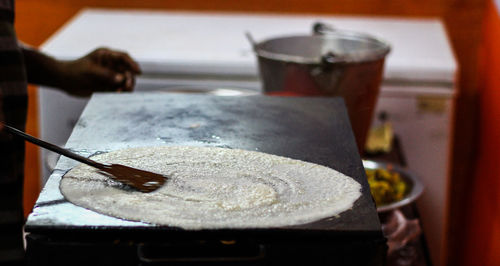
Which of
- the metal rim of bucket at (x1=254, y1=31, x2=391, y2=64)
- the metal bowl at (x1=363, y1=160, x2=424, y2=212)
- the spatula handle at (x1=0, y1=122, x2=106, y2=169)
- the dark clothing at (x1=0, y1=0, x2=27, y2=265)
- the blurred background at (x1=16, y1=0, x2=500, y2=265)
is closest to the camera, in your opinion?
the spatula handle at (x1=0, y1=122, x2=106, y2=169)

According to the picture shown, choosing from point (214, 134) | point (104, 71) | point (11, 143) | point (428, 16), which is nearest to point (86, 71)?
Result: point (104, 71)

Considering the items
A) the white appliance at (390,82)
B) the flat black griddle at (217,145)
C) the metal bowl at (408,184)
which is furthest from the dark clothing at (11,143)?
the metal bowl at (408,184)

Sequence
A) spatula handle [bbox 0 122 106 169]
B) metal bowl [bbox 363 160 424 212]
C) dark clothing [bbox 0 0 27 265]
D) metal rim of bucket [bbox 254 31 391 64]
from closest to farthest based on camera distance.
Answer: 1. spatula handle [bbox 0 122 106 169]
2. dark clothing [bbox 0 0 27 265]
3. metal bowl [bbox 363 160 424 212]
4. metal rim of bucket [bbox 254 31 391 64]

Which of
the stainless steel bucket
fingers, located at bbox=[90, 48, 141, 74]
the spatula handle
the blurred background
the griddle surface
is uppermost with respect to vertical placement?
the spatula handle

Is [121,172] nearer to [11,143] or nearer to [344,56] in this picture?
[11,143]

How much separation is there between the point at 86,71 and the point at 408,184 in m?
0.89

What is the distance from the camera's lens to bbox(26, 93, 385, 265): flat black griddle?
0.79 m

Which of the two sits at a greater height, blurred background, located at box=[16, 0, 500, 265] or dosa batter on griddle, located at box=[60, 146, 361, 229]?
dosa batter on griddle, located at box=[60, 146, 361, 229]

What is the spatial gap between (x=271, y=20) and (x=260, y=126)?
5.93 ft

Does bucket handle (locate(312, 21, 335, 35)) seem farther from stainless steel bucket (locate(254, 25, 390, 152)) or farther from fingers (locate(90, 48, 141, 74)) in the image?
fingers (locate(90, 48, 141, 74))

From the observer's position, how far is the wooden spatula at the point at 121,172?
91 cm

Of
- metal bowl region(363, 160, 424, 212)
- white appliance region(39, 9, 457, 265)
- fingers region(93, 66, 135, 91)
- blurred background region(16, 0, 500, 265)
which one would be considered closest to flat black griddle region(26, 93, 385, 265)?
fingers region(93, 66, 135, 91)

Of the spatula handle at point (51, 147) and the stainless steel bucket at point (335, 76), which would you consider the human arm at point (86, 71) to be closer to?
the stainless steel bucket at point (335, 76)

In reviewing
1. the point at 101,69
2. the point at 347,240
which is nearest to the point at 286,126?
the point at 347,240
